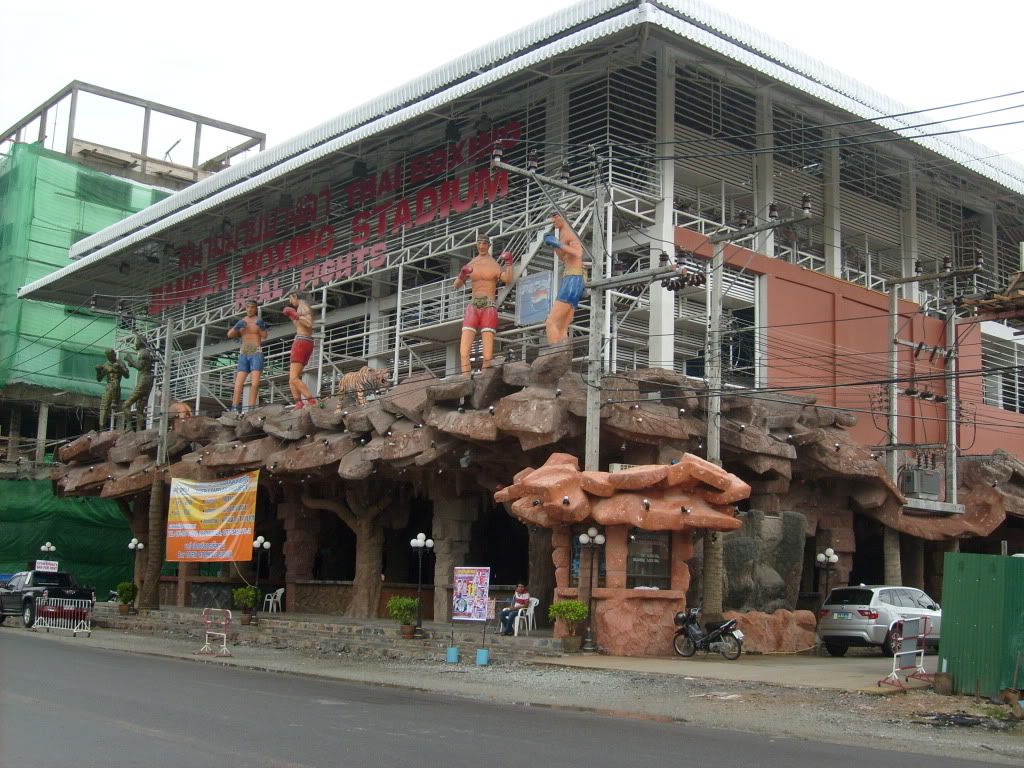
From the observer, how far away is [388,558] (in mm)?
39438

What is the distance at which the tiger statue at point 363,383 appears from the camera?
113 feet

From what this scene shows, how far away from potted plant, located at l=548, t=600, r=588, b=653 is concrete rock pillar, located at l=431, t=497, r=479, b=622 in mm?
7712

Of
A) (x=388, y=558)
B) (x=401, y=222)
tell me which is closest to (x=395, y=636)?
(x=388, y=558)

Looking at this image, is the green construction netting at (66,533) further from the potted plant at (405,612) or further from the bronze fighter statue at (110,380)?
the potted plant at (405,612)

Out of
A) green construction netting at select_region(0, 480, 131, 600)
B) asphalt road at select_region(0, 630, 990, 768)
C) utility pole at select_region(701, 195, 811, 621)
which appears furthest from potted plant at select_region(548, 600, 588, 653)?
green construction netting at select_region(0, 480, 131, 600)

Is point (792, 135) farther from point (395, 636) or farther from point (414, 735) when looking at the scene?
point (414, 735)

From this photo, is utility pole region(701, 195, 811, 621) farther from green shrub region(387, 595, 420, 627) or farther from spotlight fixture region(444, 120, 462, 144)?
spotlight fixture region(444, 120, 462, 144)

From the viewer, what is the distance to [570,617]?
24.4 metres

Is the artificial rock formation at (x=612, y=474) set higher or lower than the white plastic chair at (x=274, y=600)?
higher

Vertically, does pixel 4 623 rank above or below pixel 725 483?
below

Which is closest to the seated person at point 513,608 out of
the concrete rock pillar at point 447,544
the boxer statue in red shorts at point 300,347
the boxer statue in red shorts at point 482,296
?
the concrete rock pillar at point 447,544

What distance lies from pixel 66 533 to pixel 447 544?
26147 millimetres

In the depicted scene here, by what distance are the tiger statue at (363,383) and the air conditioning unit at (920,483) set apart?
1524 centimetres

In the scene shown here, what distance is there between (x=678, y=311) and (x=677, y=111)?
5.88m
